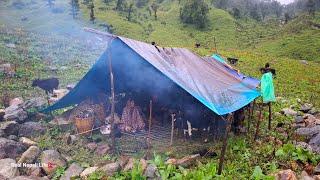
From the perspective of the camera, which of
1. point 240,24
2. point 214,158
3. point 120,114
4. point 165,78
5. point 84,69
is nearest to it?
point 214,158

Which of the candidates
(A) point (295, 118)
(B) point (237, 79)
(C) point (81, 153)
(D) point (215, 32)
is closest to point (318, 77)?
(A) point (295, 118)

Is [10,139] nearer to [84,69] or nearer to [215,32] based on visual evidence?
[84,69]

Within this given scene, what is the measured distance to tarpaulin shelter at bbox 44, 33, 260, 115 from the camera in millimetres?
9234

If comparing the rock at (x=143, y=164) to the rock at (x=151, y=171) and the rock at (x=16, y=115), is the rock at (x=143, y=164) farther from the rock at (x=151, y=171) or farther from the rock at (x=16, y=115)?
the rock at (x=16, y=115)

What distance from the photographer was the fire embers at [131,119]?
384 inches

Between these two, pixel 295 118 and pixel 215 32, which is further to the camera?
pixel 215 32

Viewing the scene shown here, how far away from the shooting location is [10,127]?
9703 millimetres

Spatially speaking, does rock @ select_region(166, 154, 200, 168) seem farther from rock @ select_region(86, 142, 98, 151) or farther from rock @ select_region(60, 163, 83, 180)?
rock @ select_region(86, 142, 98, 151)

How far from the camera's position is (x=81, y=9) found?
43.8 meters

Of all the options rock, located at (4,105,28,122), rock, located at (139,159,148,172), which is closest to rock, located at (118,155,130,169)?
rock, located at (139,159,148,172)

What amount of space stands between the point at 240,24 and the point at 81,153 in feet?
148

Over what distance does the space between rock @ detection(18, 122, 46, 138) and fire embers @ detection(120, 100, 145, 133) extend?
2122 millimetres

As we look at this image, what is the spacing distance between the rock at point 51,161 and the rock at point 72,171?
295 mm

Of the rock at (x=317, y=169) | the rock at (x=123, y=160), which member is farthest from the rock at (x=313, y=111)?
the rock at (x=123, y=160)
